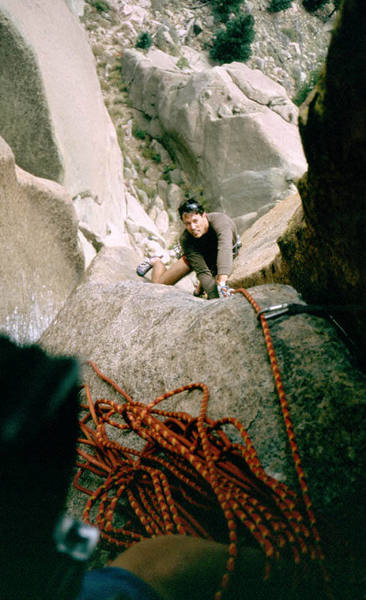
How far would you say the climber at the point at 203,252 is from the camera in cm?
370

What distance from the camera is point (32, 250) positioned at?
9.18 feet

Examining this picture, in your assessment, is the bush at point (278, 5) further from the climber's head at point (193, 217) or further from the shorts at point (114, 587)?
the shorts at point (114, 587)

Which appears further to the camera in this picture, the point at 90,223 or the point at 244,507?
the point at 90,223

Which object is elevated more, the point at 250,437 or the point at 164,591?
the point at 164,591

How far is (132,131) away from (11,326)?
31.4 feet

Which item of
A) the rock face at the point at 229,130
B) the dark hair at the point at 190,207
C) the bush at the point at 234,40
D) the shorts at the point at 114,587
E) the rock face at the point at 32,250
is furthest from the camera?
the bush at the point at 234,40

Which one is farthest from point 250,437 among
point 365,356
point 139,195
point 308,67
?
point 308,67

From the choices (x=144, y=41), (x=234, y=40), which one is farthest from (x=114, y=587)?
(x=234, y=40)

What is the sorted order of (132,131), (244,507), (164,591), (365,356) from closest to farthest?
(164,591), (244,507), (365,356), (132,131)

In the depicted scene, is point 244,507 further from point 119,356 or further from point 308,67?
point 308,67

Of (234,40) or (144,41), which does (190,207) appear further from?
(234,40)

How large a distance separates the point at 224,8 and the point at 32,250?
1746 cm

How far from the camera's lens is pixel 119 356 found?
1.82 m

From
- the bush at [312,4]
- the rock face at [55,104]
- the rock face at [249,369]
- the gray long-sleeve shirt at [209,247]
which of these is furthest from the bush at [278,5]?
the rock face at [249,369]
